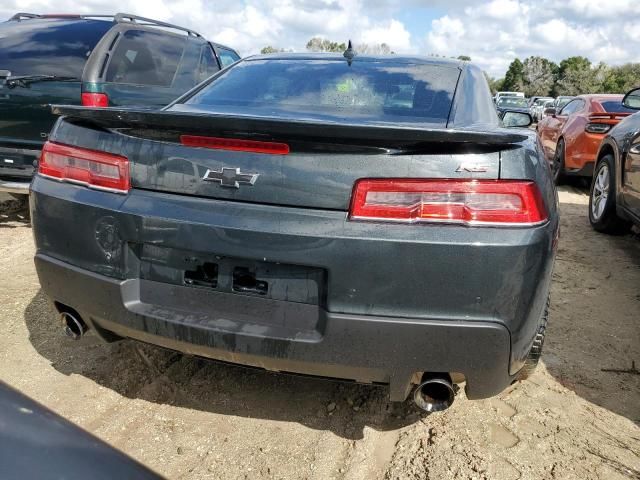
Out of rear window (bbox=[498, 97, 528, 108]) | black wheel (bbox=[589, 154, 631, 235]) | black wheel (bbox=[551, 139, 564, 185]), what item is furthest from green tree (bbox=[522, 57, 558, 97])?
black wheel (bbox=[589, 154, 631, 235])

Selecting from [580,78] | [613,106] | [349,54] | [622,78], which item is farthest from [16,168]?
[580,78]

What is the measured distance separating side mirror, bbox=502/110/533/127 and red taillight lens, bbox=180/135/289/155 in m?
2.11

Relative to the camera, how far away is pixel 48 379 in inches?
105

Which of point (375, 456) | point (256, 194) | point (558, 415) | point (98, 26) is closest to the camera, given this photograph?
point (256, 194)

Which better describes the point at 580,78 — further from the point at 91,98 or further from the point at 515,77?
the point at 91,98

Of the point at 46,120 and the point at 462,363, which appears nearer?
the point at 462,363

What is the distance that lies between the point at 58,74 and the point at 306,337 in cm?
405

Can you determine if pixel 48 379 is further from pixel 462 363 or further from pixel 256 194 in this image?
pixel 462 363

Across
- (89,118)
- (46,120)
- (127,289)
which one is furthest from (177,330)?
(46,120)

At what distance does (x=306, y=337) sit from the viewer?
1.89 metres

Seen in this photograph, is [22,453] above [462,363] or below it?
above

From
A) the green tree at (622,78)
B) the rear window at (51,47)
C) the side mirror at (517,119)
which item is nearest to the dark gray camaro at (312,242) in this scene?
the side mirror at (517,119)

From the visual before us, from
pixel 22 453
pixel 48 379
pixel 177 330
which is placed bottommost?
pixel 48 379

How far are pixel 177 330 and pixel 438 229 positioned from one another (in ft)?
3.28
